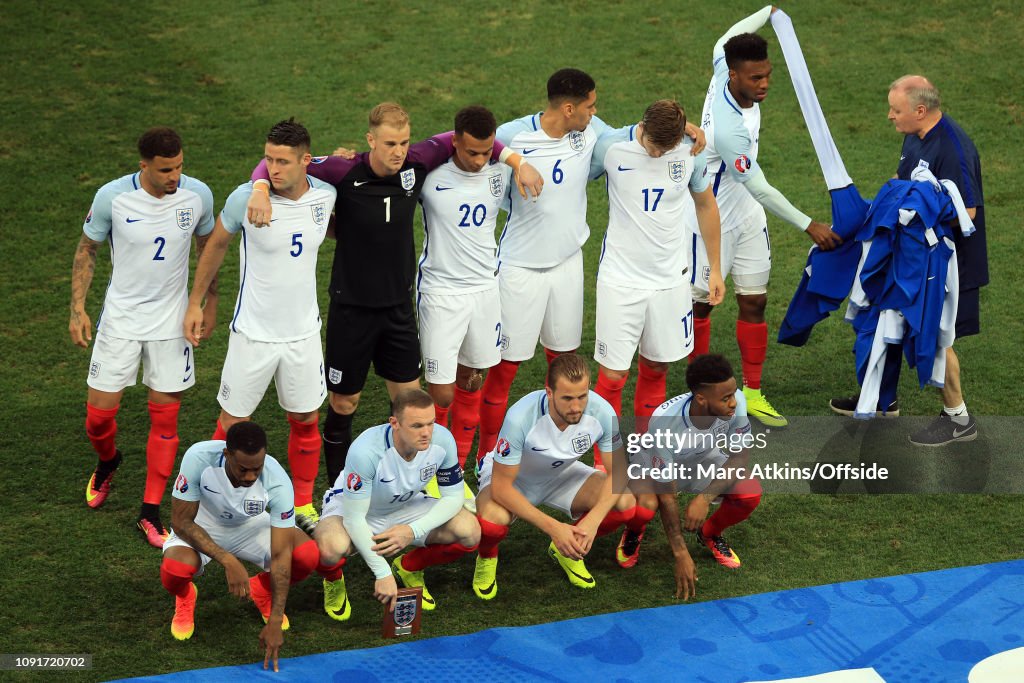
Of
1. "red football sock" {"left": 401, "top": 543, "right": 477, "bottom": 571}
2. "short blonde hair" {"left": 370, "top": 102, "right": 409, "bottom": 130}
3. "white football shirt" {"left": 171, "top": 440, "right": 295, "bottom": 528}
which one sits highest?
"short blonde hair" {"left": 370, "top": 102, "right": 409, "bottom": 130}

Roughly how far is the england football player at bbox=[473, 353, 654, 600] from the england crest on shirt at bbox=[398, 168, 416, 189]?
1.13m

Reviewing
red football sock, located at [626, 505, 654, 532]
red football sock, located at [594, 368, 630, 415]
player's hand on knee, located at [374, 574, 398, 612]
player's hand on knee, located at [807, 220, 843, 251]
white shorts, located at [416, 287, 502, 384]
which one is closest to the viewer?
player's hand on knee, located at [374, 574, 398, 612]

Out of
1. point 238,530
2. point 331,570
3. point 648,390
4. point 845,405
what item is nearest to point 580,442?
point 648,390

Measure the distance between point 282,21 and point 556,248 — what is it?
720 centimetres

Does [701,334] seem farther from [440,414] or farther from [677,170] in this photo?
[440,414]

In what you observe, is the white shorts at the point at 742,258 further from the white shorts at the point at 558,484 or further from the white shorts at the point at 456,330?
the white shorts at the point at 558,484

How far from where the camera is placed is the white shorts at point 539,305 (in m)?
7.04

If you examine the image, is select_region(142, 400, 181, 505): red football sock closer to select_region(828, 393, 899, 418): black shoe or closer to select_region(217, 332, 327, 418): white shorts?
select_region(217, 332, 327, 418): white shorts

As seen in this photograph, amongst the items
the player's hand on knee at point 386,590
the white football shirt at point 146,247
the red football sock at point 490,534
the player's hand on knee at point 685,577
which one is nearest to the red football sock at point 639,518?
the player's hand on knee at point 685,577

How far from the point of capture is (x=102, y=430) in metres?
6.82

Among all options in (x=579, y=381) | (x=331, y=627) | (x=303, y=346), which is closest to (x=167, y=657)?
(x=331, y=627)

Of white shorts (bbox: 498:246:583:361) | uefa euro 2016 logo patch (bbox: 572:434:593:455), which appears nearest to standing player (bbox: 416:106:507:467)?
white shorts (bbox: 498:246:583:361)

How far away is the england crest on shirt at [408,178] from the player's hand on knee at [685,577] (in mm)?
2147

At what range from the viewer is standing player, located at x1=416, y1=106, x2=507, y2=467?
6.68m
